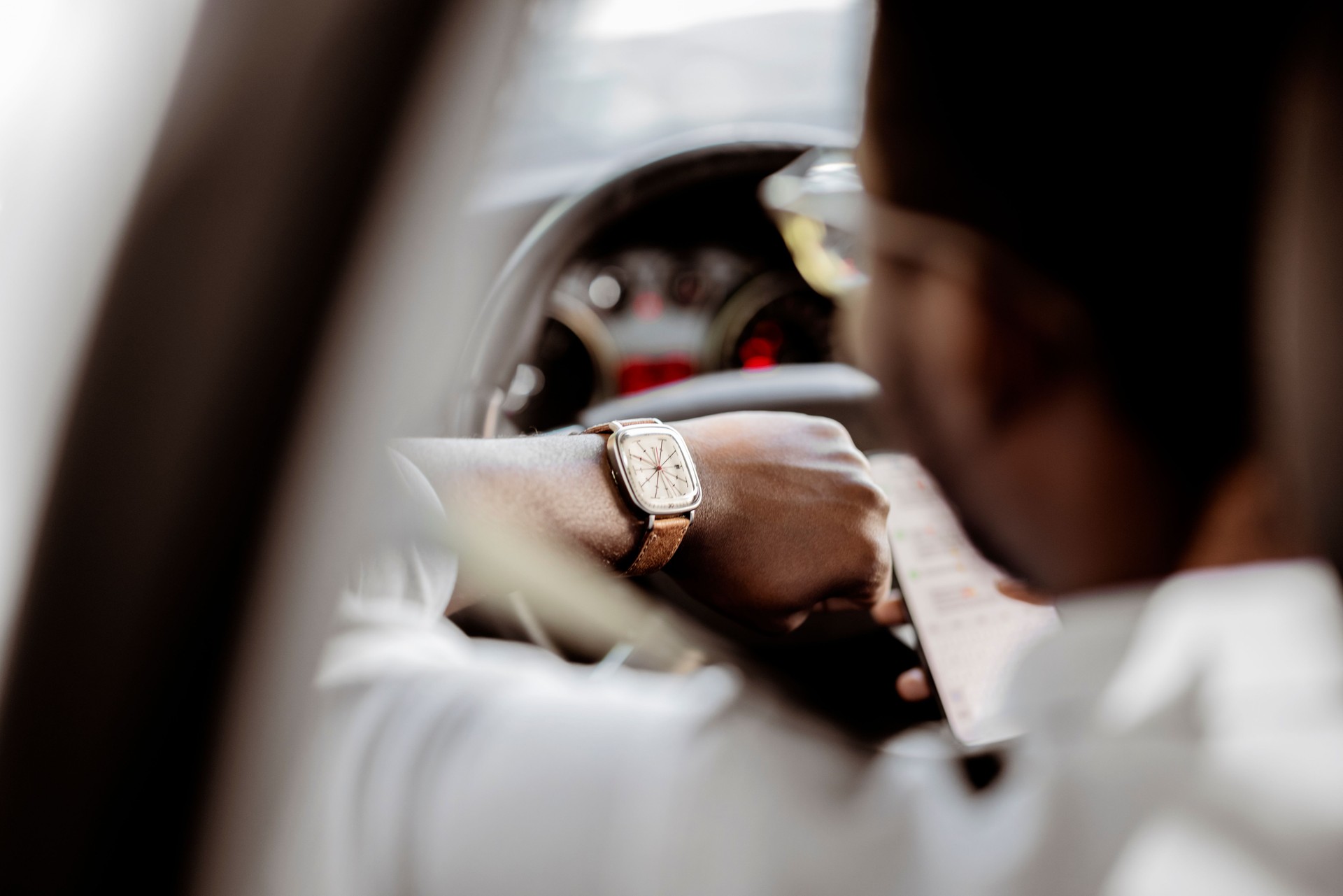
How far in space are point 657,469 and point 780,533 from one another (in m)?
0.09

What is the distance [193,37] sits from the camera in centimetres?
30

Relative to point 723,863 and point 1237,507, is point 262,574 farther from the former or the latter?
point 1237,507

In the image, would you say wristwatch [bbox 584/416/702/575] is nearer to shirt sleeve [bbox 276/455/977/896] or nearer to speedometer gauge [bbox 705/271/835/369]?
shirt sleeve [bbox 276/455/977/896]

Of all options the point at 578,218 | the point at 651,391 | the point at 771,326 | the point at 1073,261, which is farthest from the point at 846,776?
the point at 771,326

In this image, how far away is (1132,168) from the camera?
37 cm

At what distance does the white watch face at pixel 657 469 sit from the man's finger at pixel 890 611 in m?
0.16

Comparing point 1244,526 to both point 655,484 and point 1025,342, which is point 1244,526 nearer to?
point 1025,342

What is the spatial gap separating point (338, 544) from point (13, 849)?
148mm

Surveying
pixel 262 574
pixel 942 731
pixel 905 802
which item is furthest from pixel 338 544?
pixel 942 731

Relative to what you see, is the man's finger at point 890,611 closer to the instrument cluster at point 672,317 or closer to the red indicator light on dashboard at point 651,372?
the instrument cluster at point 672,317

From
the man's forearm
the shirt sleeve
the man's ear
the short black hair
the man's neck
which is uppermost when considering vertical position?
the short black hair

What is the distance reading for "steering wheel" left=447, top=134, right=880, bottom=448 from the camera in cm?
75

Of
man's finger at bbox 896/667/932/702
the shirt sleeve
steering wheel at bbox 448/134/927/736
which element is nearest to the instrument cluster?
steering wheel at bbox 448/134/927/736

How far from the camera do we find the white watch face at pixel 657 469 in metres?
0.57
